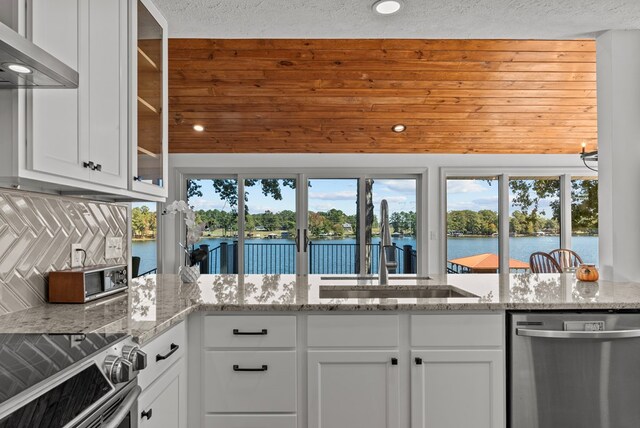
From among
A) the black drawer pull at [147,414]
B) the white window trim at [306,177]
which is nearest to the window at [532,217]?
the white window trim at [306,177]

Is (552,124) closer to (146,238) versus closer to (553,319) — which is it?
(553,319)

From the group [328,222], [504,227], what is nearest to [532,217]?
[504,227]

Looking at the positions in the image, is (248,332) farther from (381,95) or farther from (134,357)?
(381,95)

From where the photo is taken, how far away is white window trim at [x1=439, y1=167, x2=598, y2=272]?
5.84 meters

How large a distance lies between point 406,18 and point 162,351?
7.24 feet

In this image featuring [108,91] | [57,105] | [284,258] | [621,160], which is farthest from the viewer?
[284,258]

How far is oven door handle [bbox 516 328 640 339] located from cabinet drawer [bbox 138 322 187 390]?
1.44 meters

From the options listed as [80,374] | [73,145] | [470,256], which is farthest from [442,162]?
[80,374]

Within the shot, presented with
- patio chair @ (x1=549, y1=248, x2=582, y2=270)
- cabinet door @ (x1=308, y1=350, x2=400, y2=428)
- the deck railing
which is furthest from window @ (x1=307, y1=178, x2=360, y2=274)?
cabinet door @ (x1=308, y1=350, x2=400, y2=428)

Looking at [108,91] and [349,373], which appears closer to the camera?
[108,91]

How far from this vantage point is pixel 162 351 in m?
1.56

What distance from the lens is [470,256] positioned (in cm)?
598

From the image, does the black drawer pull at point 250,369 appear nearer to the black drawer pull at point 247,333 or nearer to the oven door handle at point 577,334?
the black drawer pull at point 247,333

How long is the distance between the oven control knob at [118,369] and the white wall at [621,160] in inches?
109
